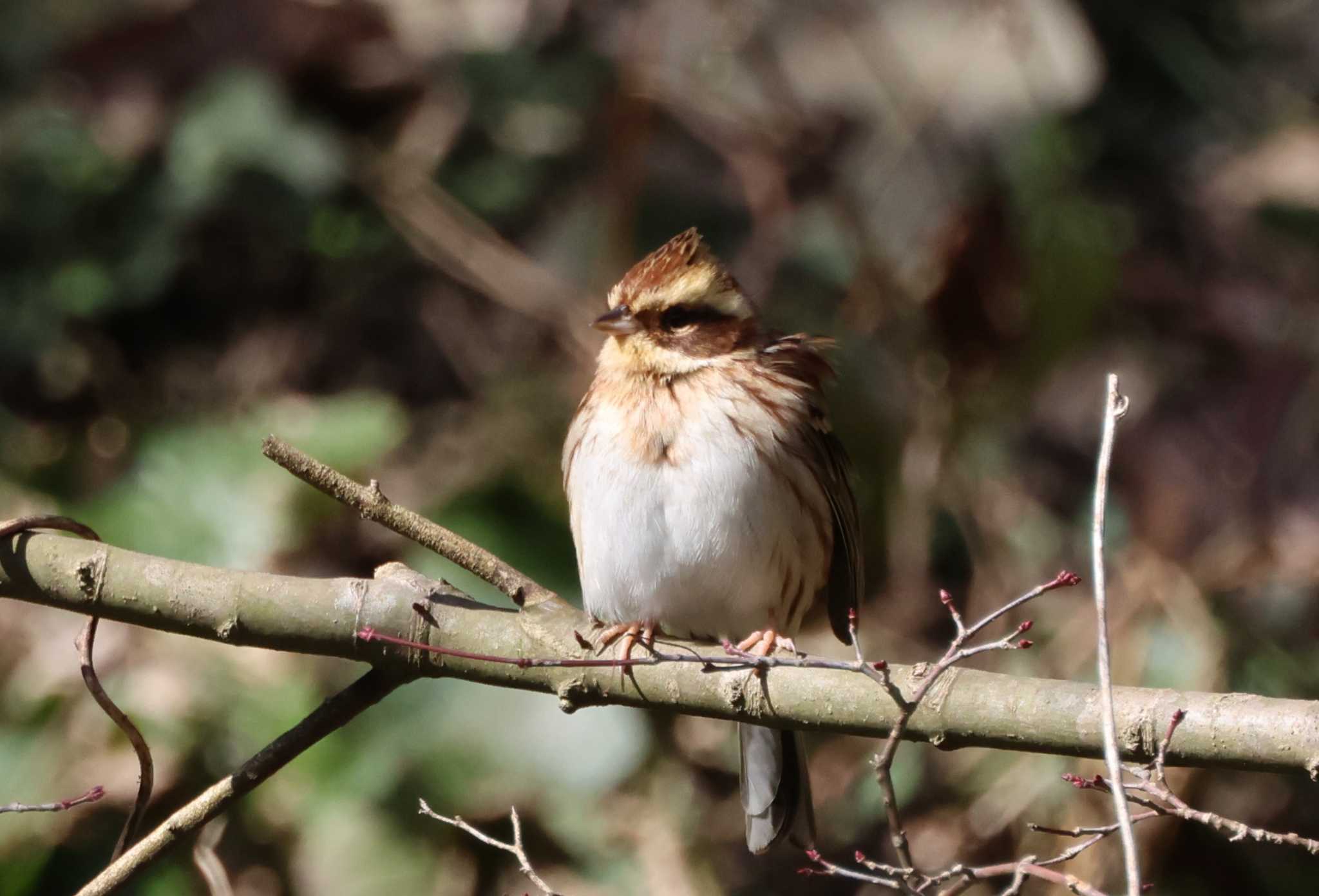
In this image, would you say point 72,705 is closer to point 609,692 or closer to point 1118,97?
point 609,692

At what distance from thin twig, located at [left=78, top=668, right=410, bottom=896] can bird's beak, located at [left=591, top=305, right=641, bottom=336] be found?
1.29m

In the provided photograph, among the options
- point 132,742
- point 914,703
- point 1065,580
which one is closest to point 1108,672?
point 1065,580

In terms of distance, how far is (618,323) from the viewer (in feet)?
12.7

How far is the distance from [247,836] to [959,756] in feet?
8.09

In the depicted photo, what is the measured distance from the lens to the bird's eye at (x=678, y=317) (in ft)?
13.0

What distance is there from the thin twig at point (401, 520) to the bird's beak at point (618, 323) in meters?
0.96

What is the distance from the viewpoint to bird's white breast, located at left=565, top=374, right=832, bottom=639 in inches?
148

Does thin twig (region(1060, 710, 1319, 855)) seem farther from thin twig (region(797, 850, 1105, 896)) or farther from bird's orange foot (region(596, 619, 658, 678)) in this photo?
bird's orange foot (region(596, 619, 658, 678))

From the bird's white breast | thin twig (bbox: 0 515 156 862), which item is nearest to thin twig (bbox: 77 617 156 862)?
thin twig (bbox: 0 515 156 862)

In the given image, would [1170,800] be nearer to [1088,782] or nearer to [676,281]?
[1088,782]

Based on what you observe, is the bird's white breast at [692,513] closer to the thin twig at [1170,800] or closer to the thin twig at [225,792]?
the thin twig at [225,792]

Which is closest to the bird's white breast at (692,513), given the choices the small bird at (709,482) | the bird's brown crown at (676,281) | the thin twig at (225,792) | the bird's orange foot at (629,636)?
the small bird at (709,482)

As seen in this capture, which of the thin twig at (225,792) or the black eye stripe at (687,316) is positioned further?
the black eye stripe at (687,316)

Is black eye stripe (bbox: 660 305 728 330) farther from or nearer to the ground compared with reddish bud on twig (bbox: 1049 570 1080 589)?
nearer to the ground
